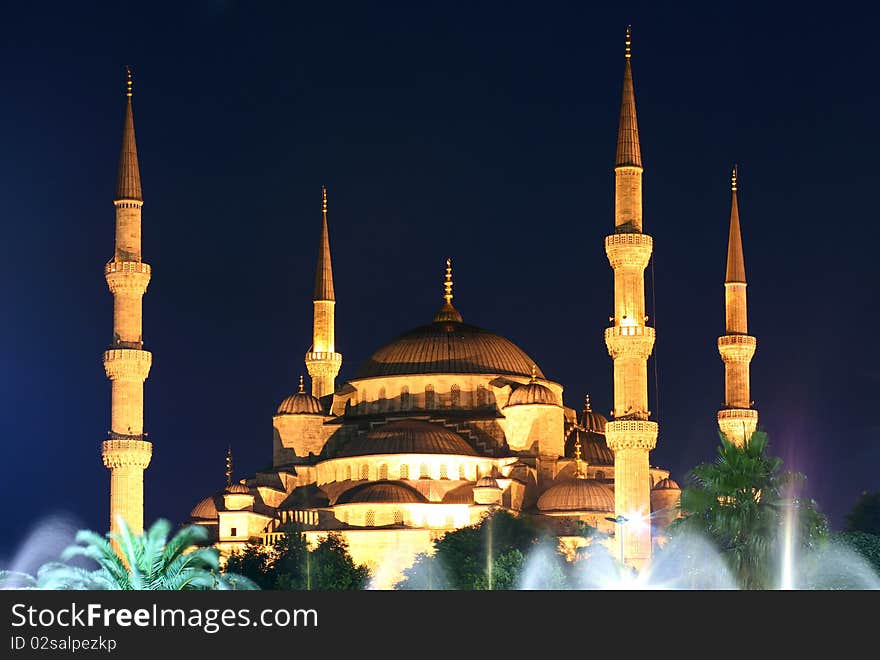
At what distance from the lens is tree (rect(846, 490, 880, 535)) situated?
72500 millimetres

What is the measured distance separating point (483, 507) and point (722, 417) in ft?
25.9

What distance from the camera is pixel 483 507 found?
70.2 meters

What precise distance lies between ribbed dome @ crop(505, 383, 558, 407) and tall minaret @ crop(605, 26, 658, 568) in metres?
14.0

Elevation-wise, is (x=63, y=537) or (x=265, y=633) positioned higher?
(x=63, y=537)

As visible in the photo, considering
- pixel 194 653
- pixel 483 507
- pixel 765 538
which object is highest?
pixel 483 507

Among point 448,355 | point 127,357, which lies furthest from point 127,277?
point 448,355

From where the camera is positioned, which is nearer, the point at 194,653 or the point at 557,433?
the point at 194,653

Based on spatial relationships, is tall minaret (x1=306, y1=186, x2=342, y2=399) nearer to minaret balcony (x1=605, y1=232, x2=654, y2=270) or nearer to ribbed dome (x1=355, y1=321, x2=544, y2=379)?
ribbed dome (x1=355, y1=321, x2=544, y2=379)

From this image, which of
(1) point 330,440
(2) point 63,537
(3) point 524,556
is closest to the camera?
(2) point 63,537

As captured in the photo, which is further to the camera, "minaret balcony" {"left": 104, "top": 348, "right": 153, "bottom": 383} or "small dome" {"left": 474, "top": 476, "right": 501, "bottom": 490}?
"small dome" {"left": 474, "top": 476, "right": 501, "bottom": 490}

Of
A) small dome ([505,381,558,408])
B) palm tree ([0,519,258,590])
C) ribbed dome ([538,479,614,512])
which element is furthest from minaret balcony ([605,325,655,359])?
palm tree ([0,519,258,590])

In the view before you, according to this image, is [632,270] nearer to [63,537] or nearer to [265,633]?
[63,537]

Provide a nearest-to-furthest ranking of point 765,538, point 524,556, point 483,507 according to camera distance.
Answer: point 765,538
point 524,556
point 483,507

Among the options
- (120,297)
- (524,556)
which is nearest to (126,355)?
(120,297)
